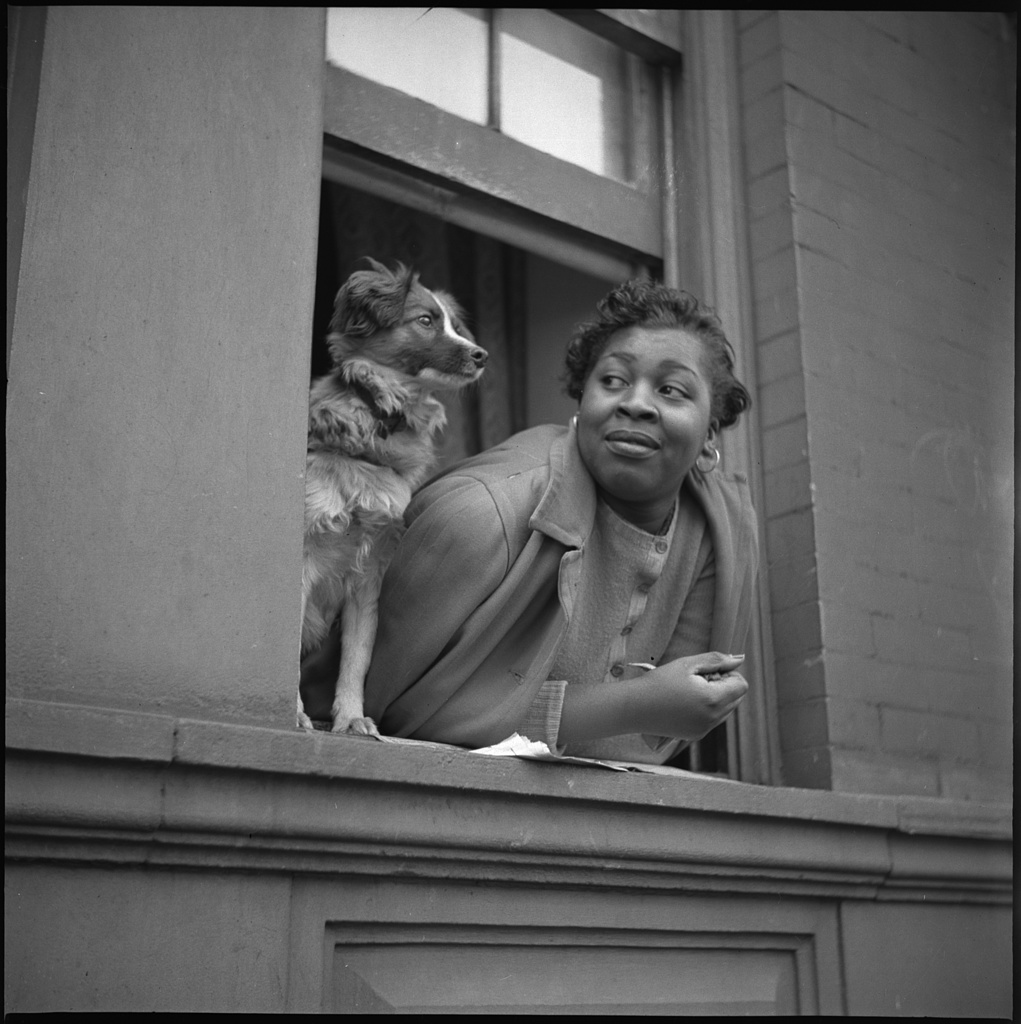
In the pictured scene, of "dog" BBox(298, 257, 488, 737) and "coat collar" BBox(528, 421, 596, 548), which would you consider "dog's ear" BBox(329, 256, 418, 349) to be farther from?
"coat collar" BBox(528, 421, 596, 548)

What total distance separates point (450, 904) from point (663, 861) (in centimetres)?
50

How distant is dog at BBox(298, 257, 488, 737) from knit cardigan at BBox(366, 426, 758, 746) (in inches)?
2.4

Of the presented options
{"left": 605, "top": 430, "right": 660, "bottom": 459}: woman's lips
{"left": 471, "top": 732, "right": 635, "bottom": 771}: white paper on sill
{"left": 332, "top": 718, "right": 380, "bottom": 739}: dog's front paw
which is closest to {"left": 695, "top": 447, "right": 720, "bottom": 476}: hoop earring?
{"left": 605, "top": 430, "right": 660, "bottom": 459}: woman's lips

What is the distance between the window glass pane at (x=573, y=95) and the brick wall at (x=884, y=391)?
0.33 metres

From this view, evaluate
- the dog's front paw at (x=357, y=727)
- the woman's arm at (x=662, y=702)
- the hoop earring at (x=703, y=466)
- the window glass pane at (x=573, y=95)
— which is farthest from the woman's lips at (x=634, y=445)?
the window glass pane at (x=573, y=95)

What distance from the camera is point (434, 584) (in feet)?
9.49

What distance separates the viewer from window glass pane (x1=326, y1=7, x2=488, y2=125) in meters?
3.43

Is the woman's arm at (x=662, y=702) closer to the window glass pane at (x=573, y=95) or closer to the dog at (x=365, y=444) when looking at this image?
the dog at (x=365, y=444)

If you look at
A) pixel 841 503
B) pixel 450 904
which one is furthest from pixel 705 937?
pixel 841 503

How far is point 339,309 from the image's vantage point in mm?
2986

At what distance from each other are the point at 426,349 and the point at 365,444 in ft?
0.89

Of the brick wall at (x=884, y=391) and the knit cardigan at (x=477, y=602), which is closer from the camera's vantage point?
the knit cardigan at (x=477, y=602)

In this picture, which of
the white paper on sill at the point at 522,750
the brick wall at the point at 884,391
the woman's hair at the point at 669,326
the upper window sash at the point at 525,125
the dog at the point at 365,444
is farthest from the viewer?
the brick wall at the point at 884,391

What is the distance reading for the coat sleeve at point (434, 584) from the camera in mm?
2873
